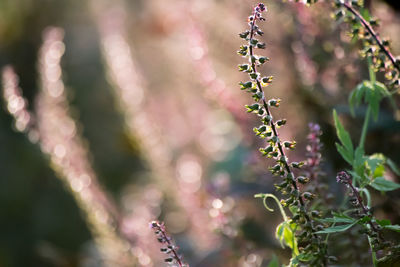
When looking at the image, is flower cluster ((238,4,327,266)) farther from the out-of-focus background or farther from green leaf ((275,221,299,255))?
the out-of-focus background

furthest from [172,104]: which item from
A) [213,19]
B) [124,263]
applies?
[124,263]

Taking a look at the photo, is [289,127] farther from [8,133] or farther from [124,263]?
[8,133]

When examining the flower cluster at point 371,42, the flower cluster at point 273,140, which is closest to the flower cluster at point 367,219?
the flower cluster at point 273,140

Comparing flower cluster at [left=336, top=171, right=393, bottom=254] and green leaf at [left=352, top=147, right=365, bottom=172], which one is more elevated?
green leaf at [left=352, top=147, right=365, bottom=172]

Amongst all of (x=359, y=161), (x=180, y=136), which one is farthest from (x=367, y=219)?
(x=180, y=136)

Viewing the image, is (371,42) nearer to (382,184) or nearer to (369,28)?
(369,28)

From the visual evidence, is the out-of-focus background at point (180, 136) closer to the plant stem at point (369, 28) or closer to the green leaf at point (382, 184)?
the green leaf at point (382, 184)

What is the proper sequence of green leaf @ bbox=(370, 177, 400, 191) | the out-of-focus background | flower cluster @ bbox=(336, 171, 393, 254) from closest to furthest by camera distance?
flower cluster @ bbox=(336, 171, 393, 254) → green leaf @ bbox=(370, 177, 400, 191) → the out-of-focus background

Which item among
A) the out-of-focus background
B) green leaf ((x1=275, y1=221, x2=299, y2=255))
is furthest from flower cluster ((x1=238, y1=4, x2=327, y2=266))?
the out-of-focus background

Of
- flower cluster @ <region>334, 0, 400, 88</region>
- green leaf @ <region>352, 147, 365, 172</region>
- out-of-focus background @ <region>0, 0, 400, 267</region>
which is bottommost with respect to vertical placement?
Result: green leaf @ <region>352, 147, 365, 172</region>
